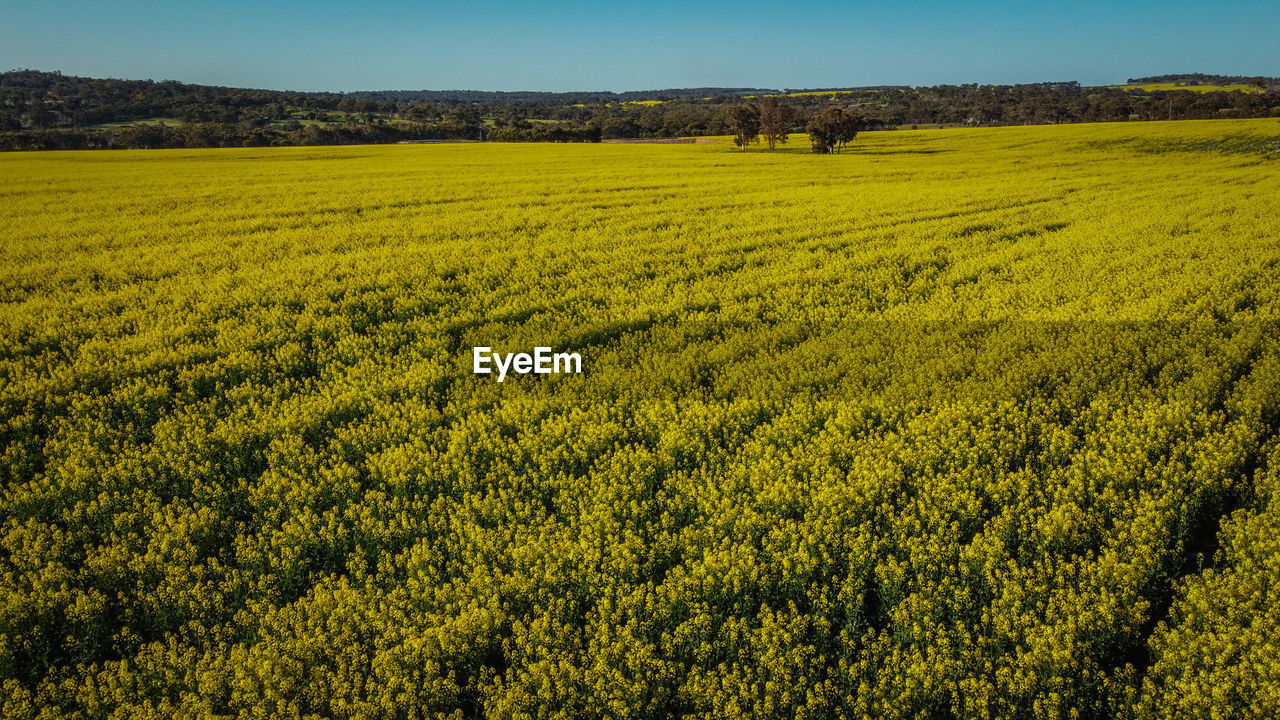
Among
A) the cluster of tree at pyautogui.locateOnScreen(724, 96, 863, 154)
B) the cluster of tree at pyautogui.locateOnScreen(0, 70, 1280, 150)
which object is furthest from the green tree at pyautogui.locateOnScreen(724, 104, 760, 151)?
the cluster of tree at pyautogui.locateOnScreen(0, 70, 1280, 150)

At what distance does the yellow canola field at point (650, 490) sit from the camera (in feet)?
13.7

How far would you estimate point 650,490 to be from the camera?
6.17 metres

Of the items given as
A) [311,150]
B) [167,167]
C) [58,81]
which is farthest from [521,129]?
[58,81]

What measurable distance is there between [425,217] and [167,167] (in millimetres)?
26046

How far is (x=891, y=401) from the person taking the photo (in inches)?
293

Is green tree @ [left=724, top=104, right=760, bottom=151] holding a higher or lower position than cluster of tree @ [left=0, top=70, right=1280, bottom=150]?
lower

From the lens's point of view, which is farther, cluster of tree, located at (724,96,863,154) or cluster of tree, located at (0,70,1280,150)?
cluster of tree, located at (0,70,1280,150)

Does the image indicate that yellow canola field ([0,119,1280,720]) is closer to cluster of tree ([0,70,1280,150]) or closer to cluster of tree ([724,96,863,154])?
cluster of tree ([724,96,863,154])

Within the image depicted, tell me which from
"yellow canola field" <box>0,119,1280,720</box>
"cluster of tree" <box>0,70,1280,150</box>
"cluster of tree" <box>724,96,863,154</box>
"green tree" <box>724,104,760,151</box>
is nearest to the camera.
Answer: "yellow canola field" <box>0,119,1280,720</box>

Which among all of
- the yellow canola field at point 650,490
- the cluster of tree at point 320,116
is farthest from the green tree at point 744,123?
the yellow canola field at point 650,490

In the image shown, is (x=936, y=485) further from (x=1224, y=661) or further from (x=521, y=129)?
(x=521, y=129)

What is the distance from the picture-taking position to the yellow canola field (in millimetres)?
4164

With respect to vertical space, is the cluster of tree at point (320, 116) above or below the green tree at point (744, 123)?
above

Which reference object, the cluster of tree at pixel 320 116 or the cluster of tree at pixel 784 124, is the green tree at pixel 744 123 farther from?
the cluster of tree at pixel 320 116
